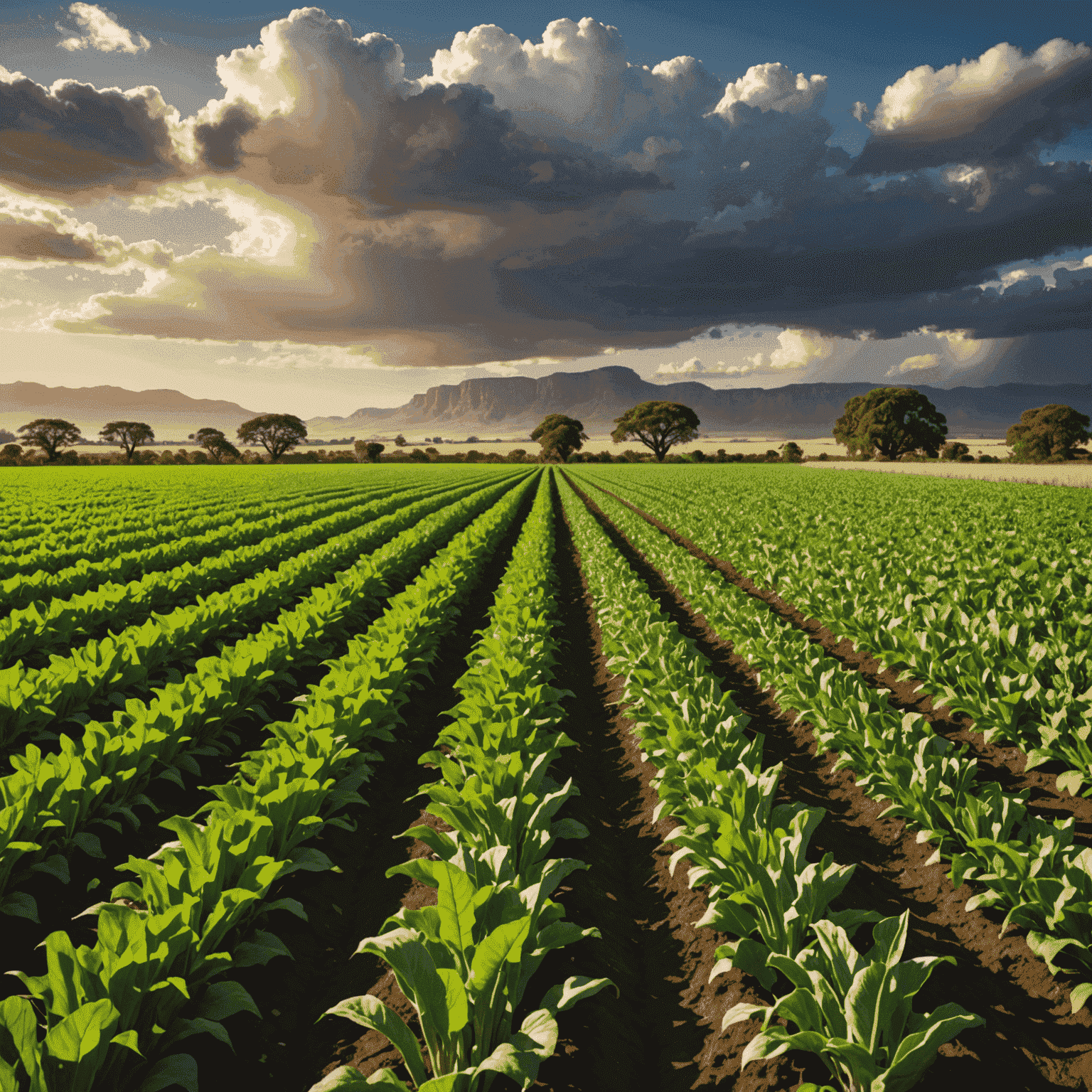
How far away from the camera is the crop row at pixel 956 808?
324 centimetres

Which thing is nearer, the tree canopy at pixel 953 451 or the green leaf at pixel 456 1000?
the green leaf at pixel 456 1000

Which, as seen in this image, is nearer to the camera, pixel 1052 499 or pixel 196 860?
pixel 196 860

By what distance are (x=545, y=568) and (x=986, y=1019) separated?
11.1 metres

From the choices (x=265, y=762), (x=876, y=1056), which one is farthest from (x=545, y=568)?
(x=876, y=1056)

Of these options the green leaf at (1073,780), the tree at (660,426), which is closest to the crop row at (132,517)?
the green leaf at (1073,780)

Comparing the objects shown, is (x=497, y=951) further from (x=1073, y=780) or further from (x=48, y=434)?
(x=48, y=434)

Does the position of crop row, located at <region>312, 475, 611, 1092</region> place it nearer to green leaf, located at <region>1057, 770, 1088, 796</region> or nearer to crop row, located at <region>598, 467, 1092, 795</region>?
green leaf, located at <region>1057, 770, 1088, 796</region>

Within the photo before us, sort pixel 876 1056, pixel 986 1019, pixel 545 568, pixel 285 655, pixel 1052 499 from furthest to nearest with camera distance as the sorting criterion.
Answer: pixel 1052 499, pixel 545 568, pixel 285 655, pixel 986 1019, pixel 876 1056

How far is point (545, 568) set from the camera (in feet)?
45.0

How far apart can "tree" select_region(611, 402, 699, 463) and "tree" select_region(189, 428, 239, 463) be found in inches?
3084

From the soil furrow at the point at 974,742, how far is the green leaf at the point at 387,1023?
4.28 metres

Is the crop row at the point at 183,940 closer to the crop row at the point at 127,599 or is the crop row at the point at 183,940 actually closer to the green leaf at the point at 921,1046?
the green leaf at the point at 921,1046

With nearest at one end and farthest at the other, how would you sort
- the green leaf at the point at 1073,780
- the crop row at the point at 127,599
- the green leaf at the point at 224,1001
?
the green leaf at the point at 224,1001 < the green leaf at the point at 1073,780 < the crop row at the point at 127,599

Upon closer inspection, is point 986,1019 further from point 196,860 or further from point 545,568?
point 545,568
